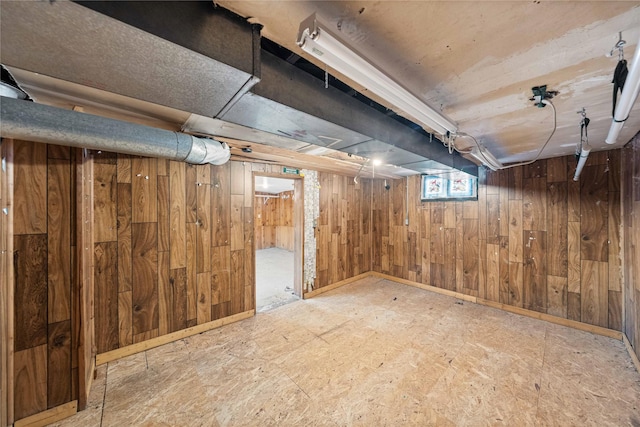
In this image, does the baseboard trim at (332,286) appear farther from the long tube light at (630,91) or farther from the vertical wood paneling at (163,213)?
the long tube light at (630,91)

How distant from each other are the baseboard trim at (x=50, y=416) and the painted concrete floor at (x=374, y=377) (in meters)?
0.07

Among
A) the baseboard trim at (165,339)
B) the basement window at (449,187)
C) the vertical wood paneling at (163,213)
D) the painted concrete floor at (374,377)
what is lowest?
the painted concrete floor at (374,377)

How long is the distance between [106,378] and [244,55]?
264 centimetres

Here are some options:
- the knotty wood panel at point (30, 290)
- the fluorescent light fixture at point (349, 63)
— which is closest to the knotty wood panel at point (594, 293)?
the fluorescent light fixture at point (349, 63)

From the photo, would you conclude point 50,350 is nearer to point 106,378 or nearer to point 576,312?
point 106,378

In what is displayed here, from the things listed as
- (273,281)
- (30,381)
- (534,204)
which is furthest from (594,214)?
(30,381)

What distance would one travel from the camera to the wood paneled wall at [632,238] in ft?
6.64

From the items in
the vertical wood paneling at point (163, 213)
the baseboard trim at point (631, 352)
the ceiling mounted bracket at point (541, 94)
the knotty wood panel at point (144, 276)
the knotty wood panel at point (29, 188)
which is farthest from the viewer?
the vertical wood paneling at point (163, 213)

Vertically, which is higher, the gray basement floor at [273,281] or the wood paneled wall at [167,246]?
the wood paneled wall at [167,246]

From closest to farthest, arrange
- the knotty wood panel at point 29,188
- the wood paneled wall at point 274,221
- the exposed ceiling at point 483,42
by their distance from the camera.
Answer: the exposed ceiling at point 483,42 → the knotty wood panel at point 29,188 → the wood paneled wall at point 274,221

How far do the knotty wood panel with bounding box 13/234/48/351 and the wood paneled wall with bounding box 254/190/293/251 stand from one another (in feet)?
20.3

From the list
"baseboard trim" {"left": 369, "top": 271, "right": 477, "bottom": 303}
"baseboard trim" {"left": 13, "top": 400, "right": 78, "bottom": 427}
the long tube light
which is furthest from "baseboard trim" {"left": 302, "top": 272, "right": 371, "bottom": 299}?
the long tube light

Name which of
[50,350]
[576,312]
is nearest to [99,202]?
[50,350]

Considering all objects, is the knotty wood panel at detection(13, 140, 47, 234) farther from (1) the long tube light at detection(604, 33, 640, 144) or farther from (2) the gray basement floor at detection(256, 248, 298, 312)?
(1) the long tube light at detection(604, 33, 640, 144)
